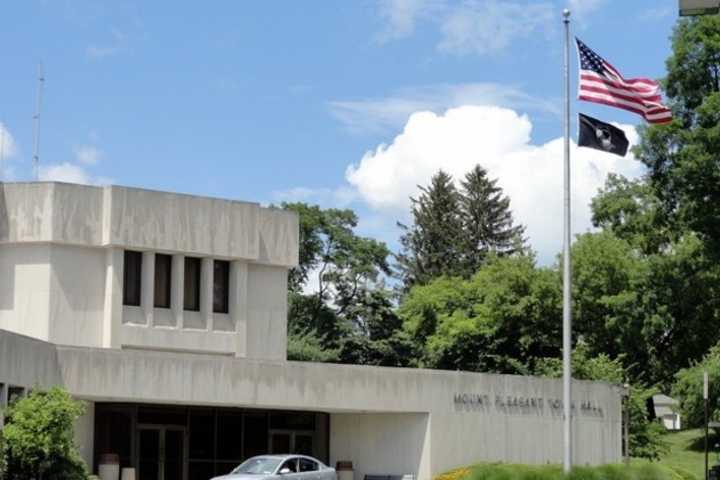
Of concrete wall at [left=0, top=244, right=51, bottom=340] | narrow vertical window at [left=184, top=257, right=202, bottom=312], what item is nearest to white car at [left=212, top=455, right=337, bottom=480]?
concrete wall at [left=0, top=244, right=51, bottom=340]

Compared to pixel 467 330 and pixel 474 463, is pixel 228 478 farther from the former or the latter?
pixel 467 330

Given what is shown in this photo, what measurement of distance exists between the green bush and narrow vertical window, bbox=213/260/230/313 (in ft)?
41.0

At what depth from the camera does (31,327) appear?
4378cm

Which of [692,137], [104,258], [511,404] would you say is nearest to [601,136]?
[511,404]

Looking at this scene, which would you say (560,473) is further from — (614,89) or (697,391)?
(697,391)

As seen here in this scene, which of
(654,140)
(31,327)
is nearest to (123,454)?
(31,327)

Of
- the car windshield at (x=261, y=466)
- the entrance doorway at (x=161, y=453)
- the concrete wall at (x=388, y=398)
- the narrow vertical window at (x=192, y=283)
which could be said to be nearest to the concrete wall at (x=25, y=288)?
the entrance doorway at (x=161, y=453)

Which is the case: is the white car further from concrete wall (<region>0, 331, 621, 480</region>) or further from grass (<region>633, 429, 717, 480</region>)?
grass (<region>633, 429, 717, 480</region>)

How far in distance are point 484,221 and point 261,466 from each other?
74.8 m

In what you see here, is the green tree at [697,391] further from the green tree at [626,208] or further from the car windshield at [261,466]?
the car windshield at [261,466]

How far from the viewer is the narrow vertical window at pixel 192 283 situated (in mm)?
46469

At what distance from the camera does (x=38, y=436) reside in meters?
31.7

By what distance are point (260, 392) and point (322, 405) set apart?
235 centimetres

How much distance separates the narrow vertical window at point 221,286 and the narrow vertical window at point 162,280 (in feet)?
6.10
